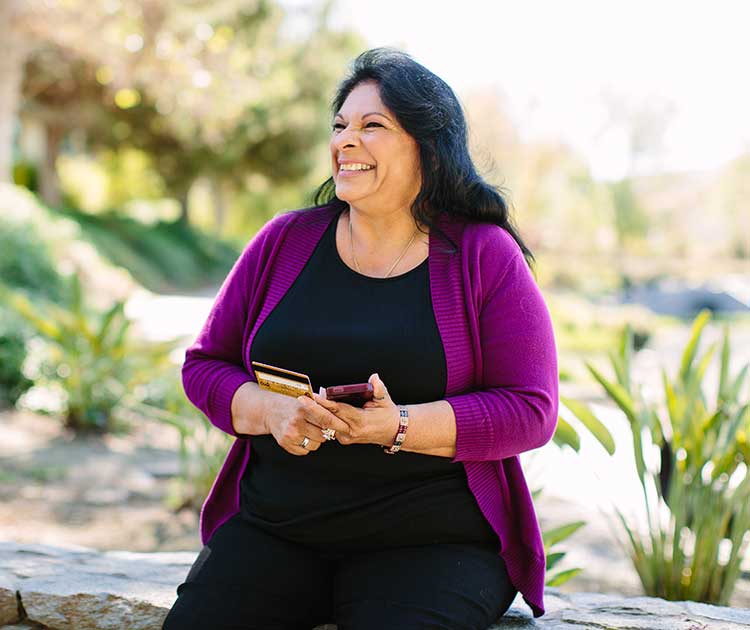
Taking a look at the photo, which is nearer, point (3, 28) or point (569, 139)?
point (3, 28)

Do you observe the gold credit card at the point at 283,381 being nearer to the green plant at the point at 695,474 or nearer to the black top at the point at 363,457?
the black top at the point at 363,457

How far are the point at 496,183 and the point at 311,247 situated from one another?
0.59 metres

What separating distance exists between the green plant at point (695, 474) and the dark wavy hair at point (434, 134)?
876 mm

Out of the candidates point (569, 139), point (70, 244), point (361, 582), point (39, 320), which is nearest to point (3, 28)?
point (70, 244)

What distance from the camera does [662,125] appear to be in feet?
176

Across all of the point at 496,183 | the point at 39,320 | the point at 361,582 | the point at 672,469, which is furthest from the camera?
the point at 39,320

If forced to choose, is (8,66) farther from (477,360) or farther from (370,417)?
(370,417)

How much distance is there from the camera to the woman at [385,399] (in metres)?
2.03

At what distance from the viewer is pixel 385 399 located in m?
1.95

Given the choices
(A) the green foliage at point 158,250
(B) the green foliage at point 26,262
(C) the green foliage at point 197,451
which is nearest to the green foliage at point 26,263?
(B) the green foliage at point 26,262

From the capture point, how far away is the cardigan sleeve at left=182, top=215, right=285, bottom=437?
92.7 inches

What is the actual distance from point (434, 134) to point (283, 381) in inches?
31.2

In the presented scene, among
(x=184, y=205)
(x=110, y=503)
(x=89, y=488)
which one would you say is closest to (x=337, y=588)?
(x=110, y=503)

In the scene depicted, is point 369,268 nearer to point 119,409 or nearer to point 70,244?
point 119,409
